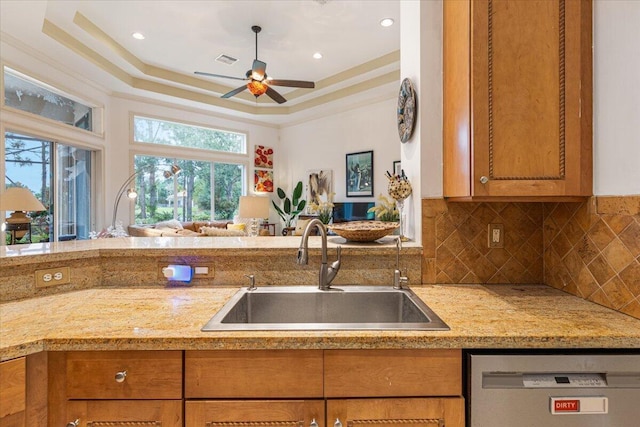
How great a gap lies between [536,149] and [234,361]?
1263 millimetres

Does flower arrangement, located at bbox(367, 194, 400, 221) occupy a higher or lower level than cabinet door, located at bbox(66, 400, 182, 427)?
higher

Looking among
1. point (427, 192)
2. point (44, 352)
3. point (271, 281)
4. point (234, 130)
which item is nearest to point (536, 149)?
point (427, 192)

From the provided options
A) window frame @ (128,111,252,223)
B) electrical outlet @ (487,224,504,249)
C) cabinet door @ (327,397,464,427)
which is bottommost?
cabinet door @ (327,397,464,427)

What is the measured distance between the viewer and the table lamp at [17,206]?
332 centimetres

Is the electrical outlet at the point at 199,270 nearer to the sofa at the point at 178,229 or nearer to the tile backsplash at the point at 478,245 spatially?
the tile backsplash at the point at 478,245

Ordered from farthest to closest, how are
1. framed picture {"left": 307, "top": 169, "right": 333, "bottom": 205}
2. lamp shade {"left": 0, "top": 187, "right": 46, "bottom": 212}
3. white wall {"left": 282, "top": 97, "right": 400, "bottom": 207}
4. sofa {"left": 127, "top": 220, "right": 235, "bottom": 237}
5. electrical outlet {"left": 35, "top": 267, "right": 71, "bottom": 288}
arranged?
framed picture {"left": 307, "top": 169, "right": 333, "bottom": 205}, white wall {"left": 282, "top": 97, "right": 400, "bottom": 207}, sofa {"left": 127, "top": 220, "right": 235, "bottom": 237}, lamp shade {"left": 0, "top": 187, "right": 46, "bottom": 212}, electrical outlet {"left": 35, "top": 267, "right": 71, "bottom": 288}

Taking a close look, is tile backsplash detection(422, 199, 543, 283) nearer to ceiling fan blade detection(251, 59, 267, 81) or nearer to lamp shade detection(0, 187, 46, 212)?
ceiling fan blade detection(251, 59, 267, 81)

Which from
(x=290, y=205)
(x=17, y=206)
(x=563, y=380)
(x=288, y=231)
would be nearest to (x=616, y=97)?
(x=563, y=380)

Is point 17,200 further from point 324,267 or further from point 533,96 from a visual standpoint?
point 533,96

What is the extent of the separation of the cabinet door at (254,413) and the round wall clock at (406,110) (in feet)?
4.30

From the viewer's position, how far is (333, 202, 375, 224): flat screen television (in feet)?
19.7

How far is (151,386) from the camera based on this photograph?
999 millimetres

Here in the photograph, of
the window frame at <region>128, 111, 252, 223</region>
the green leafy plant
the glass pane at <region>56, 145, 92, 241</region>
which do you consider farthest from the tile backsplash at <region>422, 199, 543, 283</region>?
the window frame at <region>128, 111, 252, 223</region>

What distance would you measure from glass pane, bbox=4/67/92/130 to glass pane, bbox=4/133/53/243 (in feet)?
1.24
